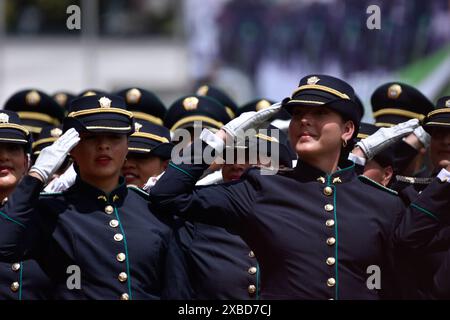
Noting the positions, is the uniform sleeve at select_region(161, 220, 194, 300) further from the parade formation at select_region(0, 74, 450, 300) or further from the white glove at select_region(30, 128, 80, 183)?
the white glove at select_region(30, 128, 80, 183)

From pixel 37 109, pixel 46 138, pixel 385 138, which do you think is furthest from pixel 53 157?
pixel 37 109

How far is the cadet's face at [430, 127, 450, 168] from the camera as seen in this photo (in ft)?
21.7

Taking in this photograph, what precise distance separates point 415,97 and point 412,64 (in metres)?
6.89

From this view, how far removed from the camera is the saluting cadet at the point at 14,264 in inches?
A: 255

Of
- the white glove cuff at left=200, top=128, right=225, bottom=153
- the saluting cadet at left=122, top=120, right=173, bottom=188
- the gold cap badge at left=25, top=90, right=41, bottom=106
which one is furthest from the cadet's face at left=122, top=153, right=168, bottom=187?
the gold cap badge at left=25, top=90, right=41, bottom=106

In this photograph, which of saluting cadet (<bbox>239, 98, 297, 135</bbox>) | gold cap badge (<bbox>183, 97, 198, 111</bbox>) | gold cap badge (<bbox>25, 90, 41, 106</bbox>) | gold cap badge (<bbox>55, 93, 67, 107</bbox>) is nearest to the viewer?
gold cap badge (<bbox>183, 97, 198, 111</bbox>)

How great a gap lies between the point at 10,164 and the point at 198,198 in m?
1.12

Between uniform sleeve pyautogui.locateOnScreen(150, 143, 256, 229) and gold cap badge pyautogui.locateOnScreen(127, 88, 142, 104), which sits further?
gold cap badge pyautogui.locateOnScreen(127, 88, 142, 104)

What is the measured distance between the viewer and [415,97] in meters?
8.38

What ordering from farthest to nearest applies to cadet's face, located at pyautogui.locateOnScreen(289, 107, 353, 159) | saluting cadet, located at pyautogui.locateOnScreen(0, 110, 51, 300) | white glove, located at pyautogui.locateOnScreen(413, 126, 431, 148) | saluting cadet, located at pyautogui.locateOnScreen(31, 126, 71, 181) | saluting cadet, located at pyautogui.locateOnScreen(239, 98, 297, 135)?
saluting cadet, located at pyautogui.locateOnScreen(239, 98, 297, 135) → saluting cadet, located at pyautogui.locateOnScreen(31, 126, 71, 181) → white glove, located at pyautogui.locateOnScreen(413, 126, 431, 148) → saluting cadet, located at pyautogui.locateOnScreen(0, 110, 51, 300) → cadet's face, located at pyautogui.locateOnScreen(289, 107, 353, 159)

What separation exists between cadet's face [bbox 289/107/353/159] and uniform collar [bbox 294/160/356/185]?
5 centimetres

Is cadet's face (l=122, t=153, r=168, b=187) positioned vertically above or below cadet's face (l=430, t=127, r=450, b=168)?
below

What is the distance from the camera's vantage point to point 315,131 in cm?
596
